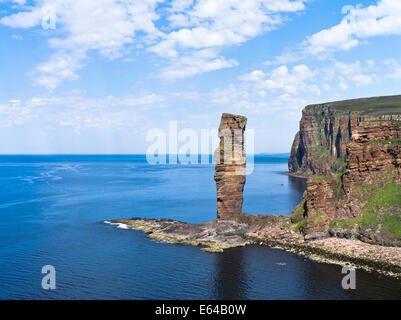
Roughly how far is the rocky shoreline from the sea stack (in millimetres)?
4559

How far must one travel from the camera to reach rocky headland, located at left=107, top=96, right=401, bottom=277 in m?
71.3

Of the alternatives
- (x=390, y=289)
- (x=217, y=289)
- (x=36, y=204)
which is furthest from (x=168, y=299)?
(x=36, y=204)

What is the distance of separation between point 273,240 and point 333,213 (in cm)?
1533

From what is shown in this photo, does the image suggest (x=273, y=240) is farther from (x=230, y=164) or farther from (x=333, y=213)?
(x=230, y=164)

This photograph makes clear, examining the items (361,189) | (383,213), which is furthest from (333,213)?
(383,213)

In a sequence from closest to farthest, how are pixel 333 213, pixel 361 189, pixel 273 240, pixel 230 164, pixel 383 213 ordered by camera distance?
pixel 383 213 < pixel 361 189 < pixel 333 213 < pixel 273 240 < pixel 230 164

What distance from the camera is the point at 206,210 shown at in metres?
126

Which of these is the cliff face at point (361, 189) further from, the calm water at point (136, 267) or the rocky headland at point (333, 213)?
the calm water at point (136, 267)

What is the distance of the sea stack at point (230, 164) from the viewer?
92.4 m

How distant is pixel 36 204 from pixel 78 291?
93102 millimetres

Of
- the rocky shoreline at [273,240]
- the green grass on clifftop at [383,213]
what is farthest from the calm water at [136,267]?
the green grass on clifftop at [383,213]

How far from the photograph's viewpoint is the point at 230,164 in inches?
3654

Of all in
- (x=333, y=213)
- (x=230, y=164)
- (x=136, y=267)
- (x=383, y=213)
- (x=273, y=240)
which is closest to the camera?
(x=136, y=267)
